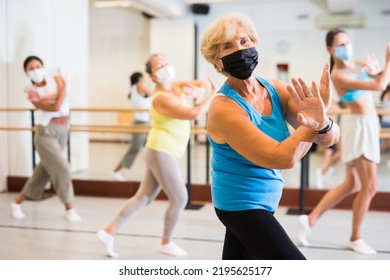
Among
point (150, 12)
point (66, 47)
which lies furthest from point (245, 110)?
point (150, 12)

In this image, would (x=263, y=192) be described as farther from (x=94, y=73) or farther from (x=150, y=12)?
(x=150, y=12)

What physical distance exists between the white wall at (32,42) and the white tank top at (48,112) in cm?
10

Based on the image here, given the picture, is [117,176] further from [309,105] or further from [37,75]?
[309,105]

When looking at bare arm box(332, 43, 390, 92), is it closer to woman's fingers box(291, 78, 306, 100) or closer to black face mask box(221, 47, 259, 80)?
black face mask box(221, 47, 259, 80)

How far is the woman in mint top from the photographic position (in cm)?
308

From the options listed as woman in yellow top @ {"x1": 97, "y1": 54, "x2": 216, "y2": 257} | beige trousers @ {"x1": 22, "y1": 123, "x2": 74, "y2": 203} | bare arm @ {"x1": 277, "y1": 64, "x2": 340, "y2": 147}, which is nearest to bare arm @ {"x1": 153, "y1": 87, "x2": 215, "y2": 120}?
woman in yellow top @ {"x1": 97, "y1": 54, "x2": 216, "y2": 257}

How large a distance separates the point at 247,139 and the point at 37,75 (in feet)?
6.71

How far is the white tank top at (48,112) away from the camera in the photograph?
352 cm

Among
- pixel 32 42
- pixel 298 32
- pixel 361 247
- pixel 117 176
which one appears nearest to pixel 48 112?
pixel 32 42

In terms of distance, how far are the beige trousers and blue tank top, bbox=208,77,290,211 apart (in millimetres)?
2401

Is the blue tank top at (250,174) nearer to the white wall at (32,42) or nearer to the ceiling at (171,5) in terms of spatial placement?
the white wall at (32,42)

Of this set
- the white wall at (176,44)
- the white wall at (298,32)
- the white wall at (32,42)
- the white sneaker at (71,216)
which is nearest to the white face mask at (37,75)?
the white wall at (32,42)

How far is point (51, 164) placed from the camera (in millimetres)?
3941
